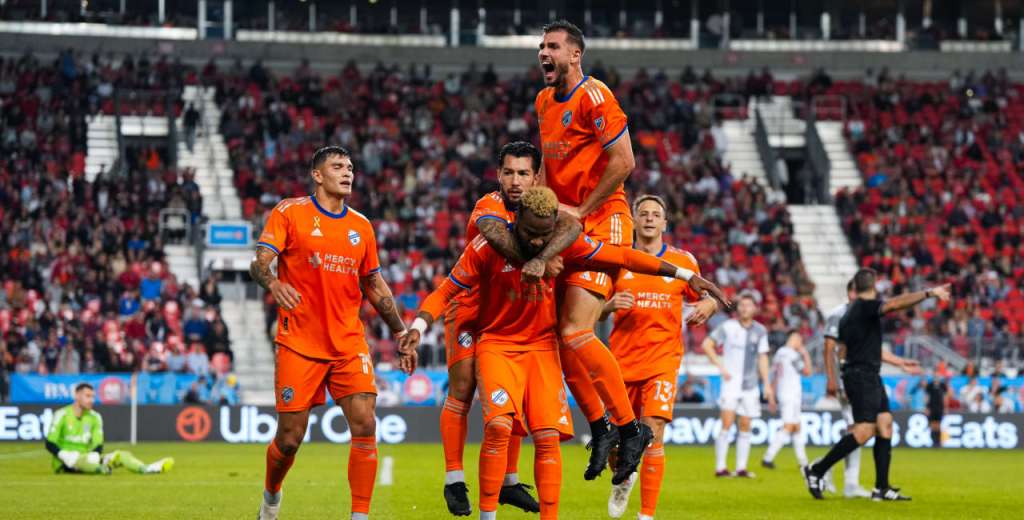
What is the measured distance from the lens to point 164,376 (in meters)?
28.4

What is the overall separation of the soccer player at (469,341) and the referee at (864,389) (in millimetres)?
5957

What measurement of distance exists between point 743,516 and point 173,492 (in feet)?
21.3

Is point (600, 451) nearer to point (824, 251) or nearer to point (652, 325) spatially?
point (652, 325)

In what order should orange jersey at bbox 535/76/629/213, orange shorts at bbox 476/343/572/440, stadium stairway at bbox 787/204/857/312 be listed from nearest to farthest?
orange shorts at bbox 476/343/572/440 → orange jersey at bbox 535/76/629/213 → stadium stairway at bbox 787/204/857/312

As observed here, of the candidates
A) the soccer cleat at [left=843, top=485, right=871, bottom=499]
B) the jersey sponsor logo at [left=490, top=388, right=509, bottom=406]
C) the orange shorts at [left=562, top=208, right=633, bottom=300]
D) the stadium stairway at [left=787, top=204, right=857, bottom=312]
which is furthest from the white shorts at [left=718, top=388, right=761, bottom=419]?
the stadium stairway at [left=787, top=204, right=857, bottom=312]

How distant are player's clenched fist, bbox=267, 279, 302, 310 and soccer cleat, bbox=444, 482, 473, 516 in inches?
68.3

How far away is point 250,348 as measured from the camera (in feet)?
108

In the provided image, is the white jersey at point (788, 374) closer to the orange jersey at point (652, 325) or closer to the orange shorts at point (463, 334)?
the orange jersey at point (652, 325)

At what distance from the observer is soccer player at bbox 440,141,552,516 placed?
1053 centimetres

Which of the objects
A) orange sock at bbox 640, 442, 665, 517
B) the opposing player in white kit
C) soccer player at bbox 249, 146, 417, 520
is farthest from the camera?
the opposing player in white kit

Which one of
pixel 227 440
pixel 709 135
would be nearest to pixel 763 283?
pixel 709 135

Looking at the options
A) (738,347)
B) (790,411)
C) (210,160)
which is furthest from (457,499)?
(210,160)

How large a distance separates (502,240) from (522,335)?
2.61ft

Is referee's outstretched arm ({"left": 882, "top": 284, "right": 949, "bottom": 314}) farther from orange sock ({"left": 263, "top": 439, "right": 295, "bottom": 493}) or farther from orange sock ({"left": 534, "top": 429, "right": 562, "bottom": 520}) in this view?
orange sock ({"left": 263, "top": 439, "right": 295, "bottom": 493})
